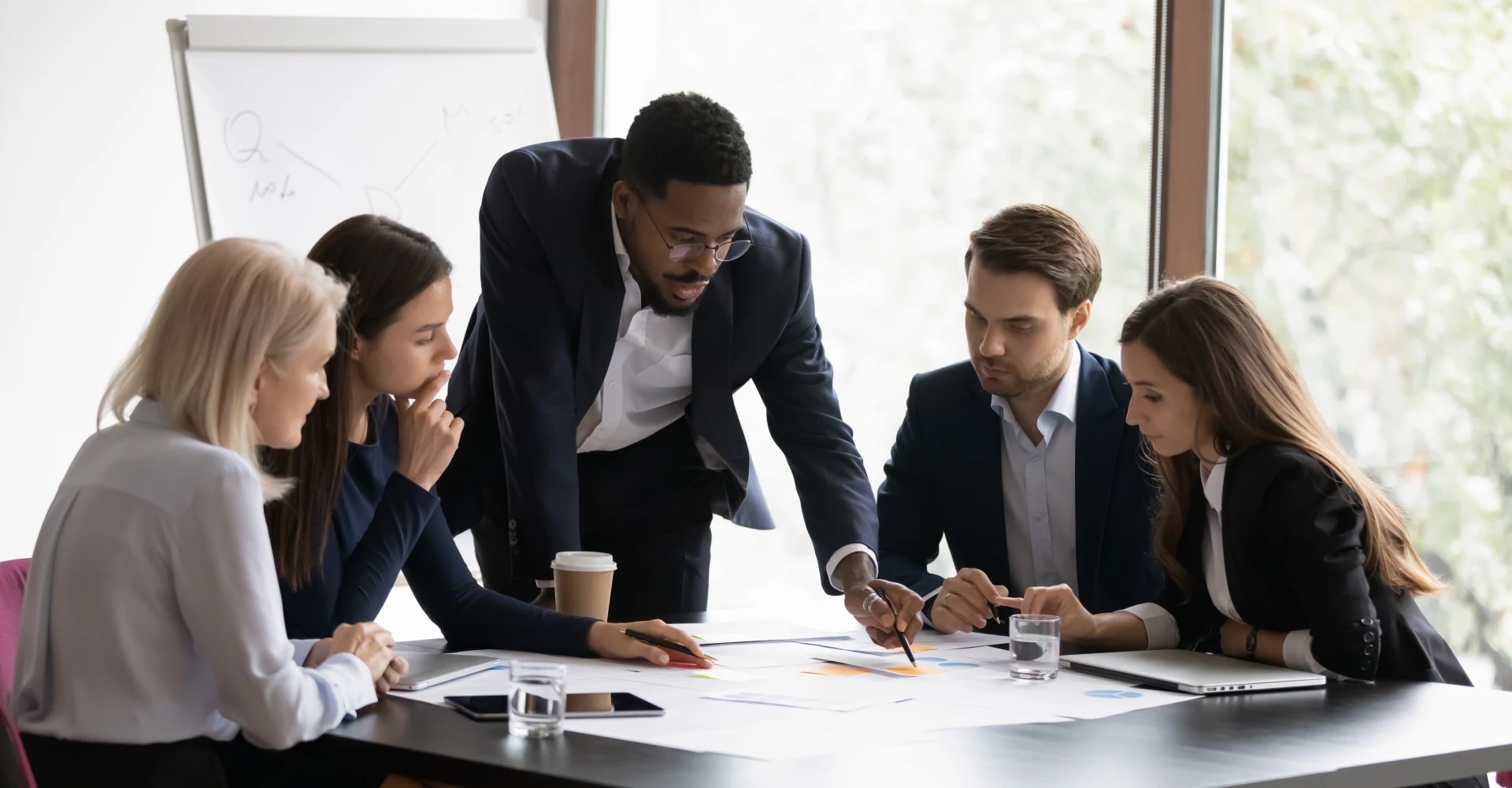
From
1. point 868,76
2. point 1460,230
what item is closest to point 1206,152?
Result: point 1460,230

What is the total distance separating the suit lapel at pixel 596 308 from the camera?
2.44 meters

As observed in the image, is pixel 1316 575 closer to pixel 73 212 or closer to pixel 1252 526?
pixel 1252 526

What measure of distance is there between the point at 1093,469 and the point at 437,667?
1.25 meters

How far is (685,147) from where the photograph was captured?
92.0 inches

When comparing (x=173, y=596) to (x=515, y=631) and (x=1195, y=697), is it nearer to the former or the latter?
(x=515, y=631)

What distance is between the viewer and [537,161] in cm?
248

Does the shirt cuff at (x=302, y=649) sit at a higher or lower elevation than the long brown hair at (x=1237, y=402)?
lower

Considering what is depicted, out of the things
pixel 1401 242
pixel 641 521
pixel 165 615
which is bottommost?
pixel 641 521

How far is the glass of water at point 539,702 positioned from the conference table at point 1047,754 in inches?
0.7

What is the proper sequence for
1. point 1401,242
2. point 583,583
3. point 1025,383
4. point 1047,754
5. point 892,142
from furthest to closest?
point 892,142 < point 1401,242 < point 1025,383 < point 583,583 < point 1047,754

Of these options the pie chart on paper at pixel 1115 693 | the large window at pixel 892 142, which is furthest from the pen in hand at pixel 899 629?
the large window at pixel 892 142

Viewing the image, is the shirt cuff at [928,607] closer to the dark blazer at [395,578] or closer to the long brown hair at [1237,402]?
the long brown hair at [1237,402]

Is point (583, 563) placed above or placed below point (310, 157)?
below

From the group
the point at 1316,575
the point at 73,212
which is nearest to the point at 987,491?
the point at 1316,575
